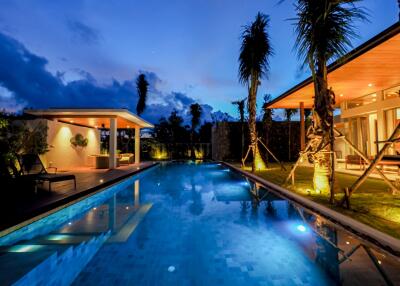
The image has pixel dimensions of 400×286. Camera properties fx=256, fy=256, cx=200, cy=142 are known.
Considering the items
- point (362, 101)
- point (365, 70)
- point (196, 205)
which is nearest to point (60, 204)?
point (196, 205)

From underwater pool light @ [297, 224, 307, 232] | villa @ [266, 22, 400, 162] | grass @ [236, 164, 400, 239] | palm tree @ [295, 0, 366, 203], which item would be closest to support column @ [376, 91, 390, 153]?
villa @ [266, 22, 400, 162]

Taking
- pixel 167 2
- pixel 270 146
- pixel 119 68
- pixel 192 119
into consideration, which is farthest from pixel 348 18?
pixel 119 68

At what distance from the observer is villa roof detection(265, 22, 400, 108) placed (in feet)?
16.7

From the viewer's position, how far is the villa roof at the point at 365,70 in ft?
16.7

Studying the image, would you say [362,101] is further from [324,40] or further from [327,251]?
[327,251]

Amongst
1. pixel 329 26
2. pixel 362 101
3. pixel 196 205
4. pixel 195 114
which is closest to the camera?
pixel 329 26

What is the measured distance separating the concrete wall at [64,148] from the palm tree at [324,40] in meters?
9.94

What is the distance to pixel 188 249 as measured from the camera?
3436 millimetres

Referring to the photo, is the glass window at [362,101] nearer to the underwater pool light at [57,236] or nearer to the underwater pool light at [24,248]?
the underwater pool light at [57,236]

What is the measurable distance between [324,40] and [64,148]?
13.2 metres

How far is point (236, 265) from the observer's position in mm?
2980

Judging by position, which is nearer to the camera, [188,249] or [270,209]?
[188,249]

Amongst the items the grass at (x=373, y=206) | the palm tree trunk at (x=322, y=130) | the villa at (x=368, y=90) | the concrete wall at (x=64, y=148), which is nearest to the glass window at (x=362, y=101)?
the villa at (x=368, y=90)

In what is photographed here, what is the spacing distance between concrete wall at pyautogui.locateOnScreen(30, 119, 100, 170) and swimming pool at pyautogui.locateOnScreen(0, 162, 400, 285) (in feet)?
24.6
